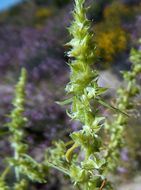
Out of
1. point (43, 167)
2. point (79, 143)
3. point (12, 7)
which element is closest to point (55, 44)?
point (43, 167)

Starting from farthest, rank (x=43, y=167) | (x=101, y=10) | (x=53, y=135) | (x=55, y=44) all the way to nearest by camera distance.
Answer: (x=101, y=10) → (x=55, y=44) → (x=53, y=135) → (x=43, y=167)

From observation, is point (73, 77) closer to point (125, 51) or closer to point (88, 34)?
point (88, 34)

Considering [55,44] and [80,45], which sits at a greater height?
[55,44]

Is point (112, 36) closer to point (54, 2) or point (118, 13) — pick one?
point (118, 13)

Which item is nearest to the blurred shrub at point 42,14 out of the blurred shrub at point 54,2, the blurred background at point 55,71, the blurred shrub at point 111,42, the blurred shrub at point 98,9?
the blurred shrub at point 54,2

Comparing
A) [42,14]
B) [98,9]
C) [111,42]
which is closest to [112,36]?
[111,42]

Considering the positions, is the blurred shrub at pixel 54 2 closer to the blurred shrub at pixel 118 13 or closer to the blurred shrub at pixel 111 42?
the blurred shrub at pixel 118 13

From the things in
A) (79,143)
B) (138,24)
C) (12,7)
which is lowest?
(79,143)

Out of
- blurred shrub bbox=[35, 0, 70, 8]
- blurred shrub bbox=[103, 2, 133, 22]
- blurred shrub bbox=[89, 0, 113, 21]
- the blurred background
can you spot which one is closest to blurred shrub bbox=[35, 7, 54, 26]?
blurred shrub bbox=[35, 0, 70, 8]
